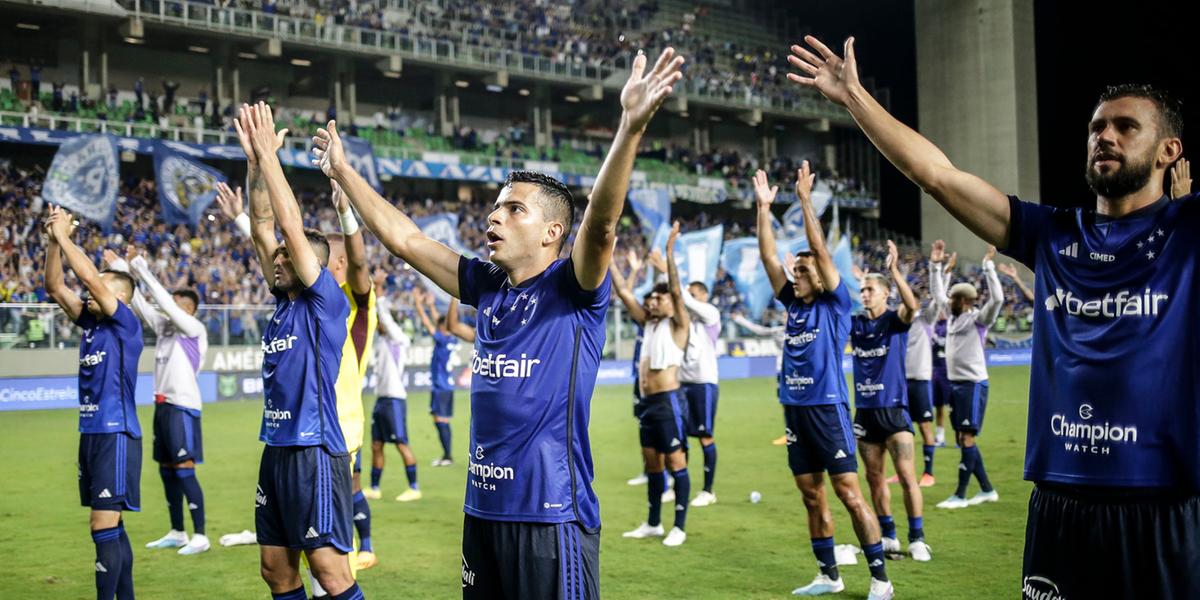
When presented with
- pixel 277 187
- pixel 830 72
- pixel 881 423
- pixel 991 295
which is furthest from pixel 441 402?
pixel 830 72

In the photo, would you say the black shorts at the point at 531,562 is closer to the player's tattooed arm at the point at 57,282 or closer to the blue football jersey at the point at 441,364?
the player's tattooed arm at the point at 57,282

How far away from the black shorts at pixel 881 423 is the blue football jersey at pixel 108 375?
20.7 ft

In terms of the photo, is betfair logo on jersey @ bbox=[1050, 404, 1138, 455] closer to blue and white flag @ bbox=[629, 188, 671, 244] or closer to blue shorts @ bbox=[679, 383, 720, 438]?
blue shorts @ bbox=[679, 383, 720, 438]

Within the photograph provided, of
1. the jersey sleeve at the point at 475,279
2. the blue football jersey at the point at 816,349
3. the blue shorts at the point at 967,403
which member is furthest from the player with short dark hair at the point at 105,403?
the blue shorts at the point at 967,403

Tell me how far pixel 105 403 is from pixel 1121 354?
22.4 ft

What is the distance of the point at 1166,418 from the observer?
325cm

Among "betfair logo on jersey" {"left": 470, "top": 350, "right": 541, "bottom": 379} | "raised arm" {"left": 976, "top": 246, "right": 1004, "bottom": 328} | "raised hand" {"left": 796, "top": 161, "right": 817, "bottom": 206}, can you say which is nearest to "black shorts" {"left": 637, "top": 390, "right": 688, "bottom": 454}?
"raised arm" {"left": 976, "top": 246, "right": 1004, "bottom": 328}

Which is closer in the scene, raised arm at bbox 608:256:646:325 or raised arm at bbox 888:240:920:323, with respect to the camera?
raised arm at bbox 888:240:920:323

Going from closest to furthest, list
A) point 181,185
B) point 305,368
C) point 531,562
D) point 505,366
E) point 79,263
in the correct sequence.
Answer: point 531,562
point 505,366
point 305,368
point 79,263
point 181,185

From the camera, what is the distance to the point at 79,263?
22.6 ft

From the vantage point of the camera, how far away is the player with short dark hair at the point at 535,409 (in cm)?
385

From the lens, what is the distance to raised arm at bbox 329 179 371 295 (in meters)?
5.64

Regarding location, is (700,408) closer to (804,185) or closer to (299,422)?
(804,185)

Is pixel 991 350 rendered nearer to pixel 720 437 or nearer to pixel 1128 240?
pixel 720 437
